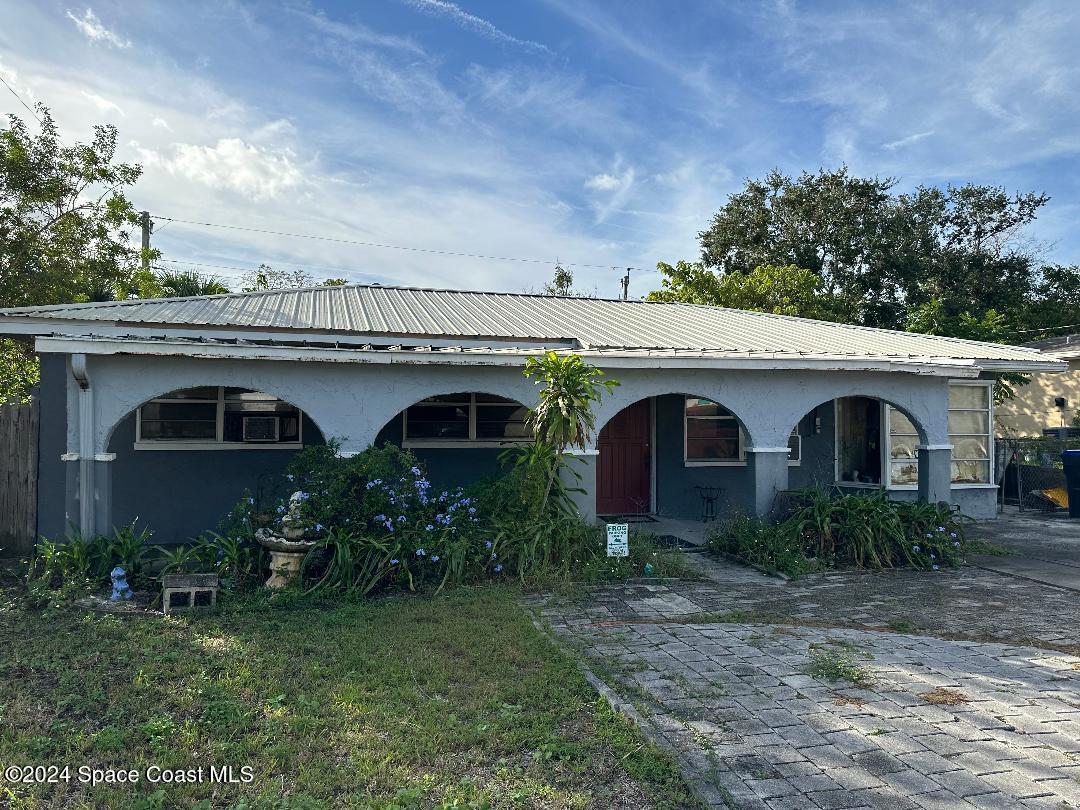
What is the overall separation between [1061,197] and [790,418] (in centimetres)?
2556

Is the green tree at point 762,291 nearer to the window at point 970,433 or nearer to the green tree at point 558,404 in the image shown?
the window at point 970,433

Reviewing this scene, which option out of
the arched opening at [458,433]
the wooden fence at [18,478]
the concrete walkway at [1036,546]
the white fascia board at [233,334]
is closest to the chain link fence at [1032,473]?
the concrete walkway at [1036,546]

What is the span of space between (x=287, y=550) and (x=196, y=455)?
3.58m

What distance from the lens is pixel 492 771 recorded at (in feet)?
11.4

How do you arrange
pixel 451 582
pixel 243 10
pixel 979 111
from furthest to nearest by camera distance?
pixel 979 111 → pixel 243 10 → pixel 451 582

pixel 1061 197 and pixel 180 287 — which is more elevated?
Result: pixel 1061 197

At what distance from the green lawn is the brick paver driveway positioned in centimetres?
45

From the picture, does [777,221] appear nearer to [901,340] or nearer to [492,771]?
[901,340]

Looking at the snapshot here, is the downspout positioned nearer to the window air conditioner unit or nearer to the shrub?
the window air conditioner unit

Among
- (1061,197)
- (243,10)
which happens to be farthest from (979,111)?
(243,10)

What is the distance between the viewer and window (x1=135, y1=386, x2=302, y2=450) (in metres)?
9.43

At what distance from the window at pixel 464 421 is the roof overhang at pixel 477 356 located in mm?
2313

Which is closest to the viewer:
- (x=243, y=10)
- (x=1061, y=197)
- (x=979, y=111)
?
(x=243, y=10)

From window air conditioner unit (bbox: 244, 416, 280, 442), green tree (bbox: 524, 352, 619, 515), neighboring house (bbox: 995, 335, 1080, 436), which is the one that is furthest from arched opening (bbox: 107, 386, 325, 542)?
neighboring house (bbox: 995, 335, 1080, 436)
